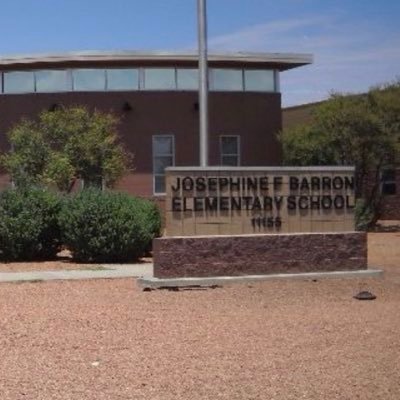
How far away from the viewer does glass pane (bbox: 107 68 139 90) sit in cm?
3428

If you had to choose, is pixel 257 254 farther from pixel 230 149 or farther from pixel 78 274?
pixel 230 149

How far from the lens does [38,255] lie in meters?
20.8

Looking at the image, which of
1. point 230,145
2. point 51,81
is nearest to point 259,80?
point 230,145

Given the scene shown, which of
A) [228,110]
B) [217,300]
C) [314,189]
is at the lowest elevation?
[217,300]

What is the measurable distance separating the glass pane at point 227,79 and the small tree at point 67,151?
669cm

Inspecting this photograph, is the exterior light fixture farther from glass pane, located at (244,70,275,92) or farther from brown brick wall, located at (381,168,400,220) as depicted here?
brown brick wall, located at (381,168,400,220)

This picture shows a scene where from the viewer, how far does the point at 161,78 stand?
34.7 metres

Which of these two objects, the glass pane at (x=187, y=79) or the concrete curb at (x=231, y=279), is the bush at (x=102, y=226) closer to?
the concrete curb at (x=231, y=279)

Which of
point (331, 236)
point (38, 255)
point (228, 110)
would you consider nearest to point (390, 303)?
point (331, 236)

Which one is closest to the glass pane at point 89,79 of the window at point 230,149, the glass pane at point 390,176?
the window at point 230,149

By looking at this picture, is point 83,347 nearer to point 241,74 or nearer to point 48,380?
point 48,380

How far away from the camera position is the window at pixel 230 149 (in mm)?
35312

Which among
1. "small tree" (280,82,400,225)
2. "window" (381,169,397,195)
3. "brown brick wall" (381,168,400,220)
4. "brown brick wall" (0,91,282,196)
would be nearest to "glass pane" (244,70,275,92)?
"brown brick wall" (0,91,282,196)

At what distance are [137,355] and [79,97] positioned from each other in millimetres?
25970
